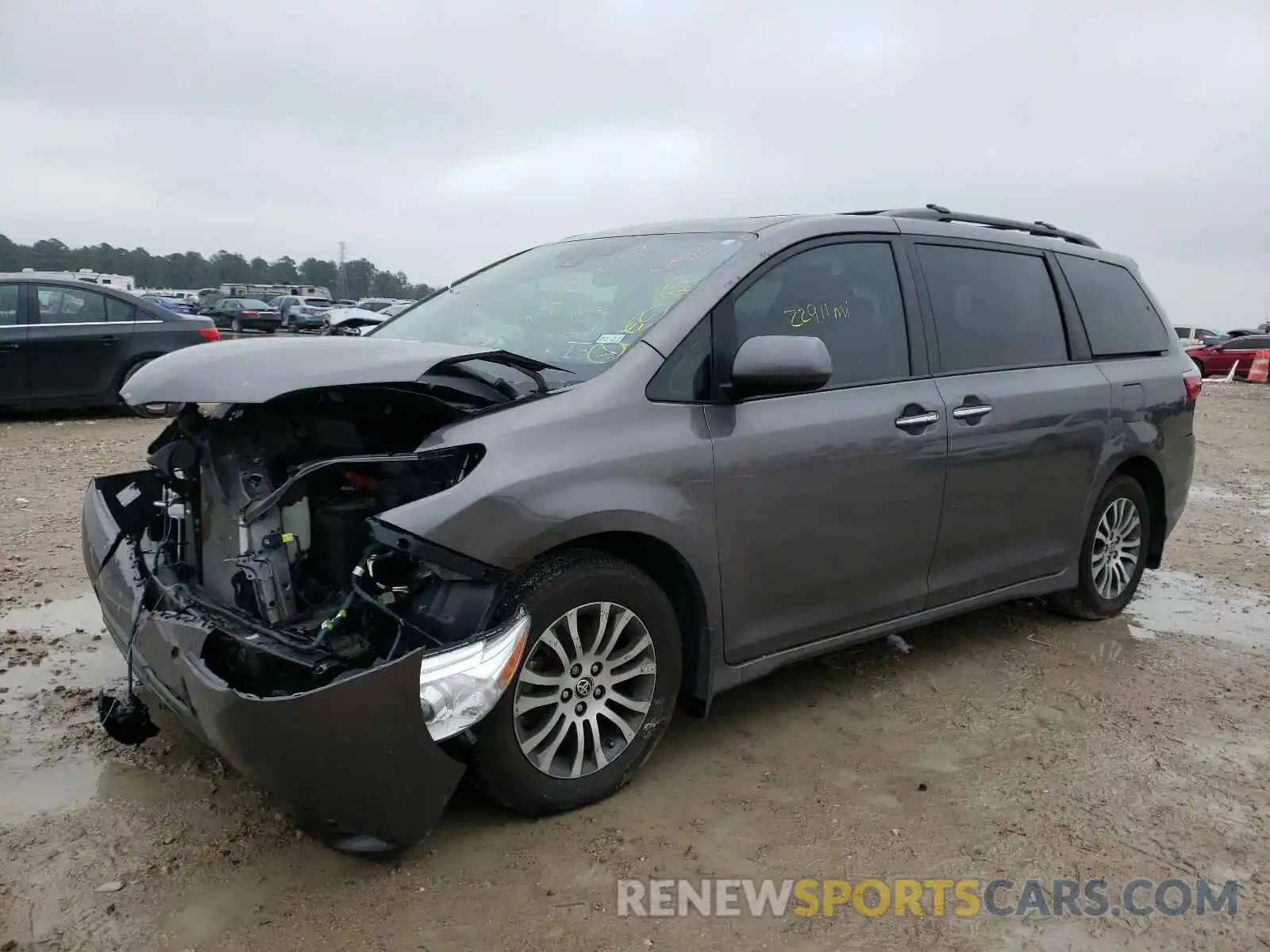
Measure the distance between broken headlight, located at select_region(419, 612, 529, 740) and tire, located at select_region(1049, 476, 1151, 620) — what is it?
3.15 m

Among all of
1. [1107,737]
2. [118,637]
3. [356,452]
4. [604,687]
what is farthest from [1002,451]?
[118,637]

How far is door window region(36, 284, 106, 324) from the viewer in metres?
9.67

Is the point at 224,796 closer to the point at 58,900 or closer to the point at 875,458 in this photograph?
the point at 58,900

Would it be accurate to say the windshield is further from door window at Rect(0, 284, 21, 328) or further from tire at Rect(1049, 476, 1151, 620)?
door window at Rect(0, 284, 21, 328)

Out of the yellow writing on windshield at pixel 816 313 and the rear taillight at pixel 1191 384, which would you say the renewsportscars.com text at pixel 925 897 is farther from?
the rear taillight at pixel 1191 384

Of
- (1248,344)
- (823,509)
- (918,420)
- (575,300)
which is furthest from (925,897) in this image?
(1248,344)

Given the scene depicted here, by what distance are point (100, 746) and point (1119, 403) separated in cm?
444

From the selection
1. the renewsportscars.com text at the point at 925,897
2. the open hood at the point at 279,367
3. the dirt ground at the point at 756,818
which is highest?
the open hood at the point at 279,367

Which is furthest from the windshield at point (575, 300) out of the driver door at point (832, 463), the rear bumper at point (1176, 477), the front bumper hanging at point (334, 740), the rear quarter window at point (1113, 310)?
the rear bumper at point (1176, 477)

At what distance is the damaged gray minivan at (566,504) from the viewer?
98.6 inches

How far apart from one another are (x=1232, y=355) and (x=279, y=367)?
2906 centimetres

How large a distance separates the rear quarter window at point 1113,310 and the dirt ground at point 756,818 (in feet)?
4.80

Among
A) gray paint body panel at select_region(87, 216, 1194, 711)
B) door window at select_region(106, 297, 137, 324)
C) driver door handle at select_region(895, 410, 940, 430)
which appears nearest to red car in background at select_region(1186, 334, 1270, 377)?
gray paint body panel at select_region(87, 216, 1194, 711)

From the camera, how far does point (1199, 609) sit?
521 centimetres
